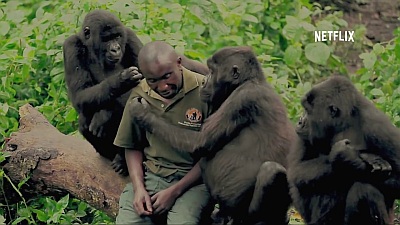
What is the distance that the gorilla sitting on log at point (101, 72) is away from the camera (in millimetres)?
5930

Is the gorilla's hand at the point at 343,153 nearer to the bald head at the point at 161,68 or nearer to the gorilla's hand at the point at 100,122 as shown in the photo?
the bald head at the point at 161,68

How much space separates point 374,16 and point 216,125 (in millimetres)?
6643

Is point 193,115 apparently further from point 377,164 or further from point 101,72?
point 377,164

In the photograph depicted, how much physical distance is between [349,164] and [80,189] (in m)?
2.27

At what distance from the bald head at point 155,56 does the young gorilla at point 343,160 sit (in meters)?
0.89

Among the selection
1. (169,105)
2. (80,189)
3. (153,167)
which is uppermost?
(169,105)

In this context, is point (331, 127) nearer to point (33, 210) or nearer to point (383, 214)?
point (383, 214)

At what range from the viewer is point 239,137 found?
5.18 metres

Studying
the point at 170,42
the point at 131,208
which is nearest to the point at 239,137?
the point at 131,208

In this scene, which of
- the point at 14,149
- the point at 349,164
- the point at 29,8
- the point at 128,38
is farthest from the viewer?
the point at 29,8

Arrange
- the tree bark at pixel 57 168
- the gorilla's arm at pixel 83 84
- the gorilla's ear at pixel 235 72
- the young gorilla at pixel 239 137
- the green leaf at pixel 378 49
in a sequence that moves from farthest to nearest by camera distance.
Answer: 1. the green leaf at pixel 378 49
2. the tree bark at pixel 57 168
3. the gorilla's arm at pixel 83 84
4. the gorilla's ear at pixel 235 72
5. the young gorilla at pixel 239 137

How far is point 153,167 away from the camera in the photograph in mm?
5473

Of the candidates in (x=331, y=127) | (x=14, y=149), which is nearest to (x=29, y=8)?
(x=14, y=149)

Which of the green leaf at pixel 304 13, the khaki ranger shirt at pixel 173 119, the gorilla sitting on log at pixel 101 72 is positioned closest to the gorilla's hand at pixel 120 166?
the gorilla sitting on log at pixel 101 72
